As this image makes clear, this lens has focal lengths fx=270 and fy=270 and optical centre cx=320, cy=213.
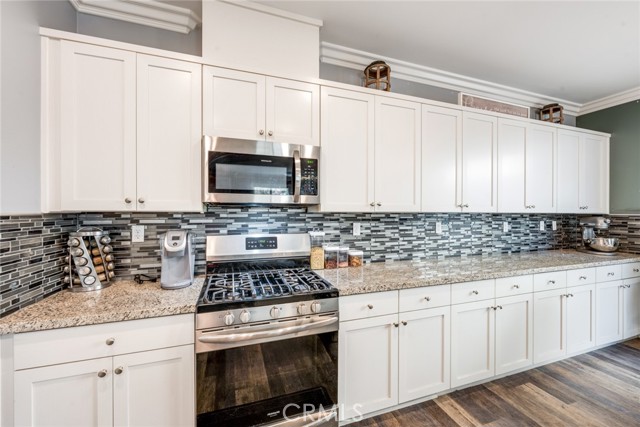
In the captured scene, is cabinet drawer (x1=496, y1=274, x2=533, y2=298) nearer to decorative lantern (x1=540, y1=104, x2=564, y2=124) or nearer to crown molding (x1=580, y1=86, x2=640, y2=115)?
decorative lantern (x1=540, y1=104, x2=564, y2=124)

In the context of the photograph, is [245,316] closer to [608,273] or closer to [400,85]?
[400,85]

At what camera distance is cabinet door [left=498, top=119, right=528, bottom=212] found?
8.53 ft

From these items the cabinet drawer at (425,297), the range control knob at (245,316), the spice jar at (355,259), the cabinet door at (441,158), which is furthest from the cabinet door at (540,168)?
the range control knob at (245,316)

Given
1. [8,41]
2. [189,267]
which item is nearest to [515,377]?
[189,267]

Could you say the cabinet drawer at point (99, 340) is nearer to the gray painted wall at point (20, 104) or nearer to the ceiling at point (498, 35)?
the gray painted wall at point (20, 104)

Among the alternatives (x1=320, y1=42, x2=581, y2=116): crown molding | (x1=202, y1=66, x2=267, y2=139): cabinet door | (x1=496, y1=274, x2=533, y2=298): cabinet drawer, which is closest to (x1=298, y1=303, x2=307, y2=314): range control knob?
(x1=202, y1=66, x2=267, y2=139): cabinet door

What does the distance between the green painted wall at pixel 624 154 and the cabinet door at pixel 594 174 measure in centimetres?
8

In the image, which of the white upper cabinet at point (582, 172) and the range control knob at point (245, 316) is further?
the white upper cabinet at point (582, 172)

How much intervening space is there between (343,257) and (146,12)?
2.23 m

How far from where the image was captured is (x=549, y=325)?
2369 millimetres

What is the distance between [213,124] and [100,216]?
969 mm

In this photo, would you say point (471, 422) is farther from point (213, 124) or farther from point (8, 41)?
point (8, 41)

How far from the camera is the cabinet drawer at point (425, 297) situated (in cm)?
181

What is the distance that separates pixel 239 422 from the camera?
1393 mm
